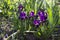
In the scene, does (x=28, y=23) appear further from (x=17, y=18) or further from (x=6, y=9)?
(x=6, y=9)

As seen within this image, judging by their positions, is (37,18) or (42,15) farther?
(37,18)

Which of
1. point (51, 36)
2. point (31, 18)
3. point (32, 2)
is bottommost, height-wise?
point (51, 36)

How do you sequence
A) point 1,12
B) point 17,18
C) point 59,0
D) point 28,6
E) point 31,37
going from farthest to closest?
point 59,0
point 1,12
point 28,6
point 17,18
point 31,37

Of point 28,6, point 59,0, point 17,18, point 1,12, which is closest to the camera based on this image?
point 17,18

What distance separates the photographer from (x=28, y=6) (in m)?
3.01

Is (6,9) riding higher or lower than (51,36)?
higher

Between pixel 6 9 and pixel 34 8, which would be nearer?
pixel 34 8

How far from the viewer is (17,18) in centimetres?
282

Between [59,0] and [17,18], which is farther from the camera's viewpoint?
[59,0]

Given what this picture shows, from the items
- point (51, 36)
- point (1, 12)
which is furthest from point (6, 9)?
point (51, 36)

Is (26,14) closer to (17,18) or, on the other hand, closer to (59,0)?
(17,18)

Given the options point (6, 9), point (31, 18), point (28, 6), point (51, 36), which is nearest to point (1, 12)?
point (6, 9)

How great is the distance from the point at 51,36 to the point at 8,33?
62 centimetres

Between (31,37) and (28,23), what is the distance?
232 mm
